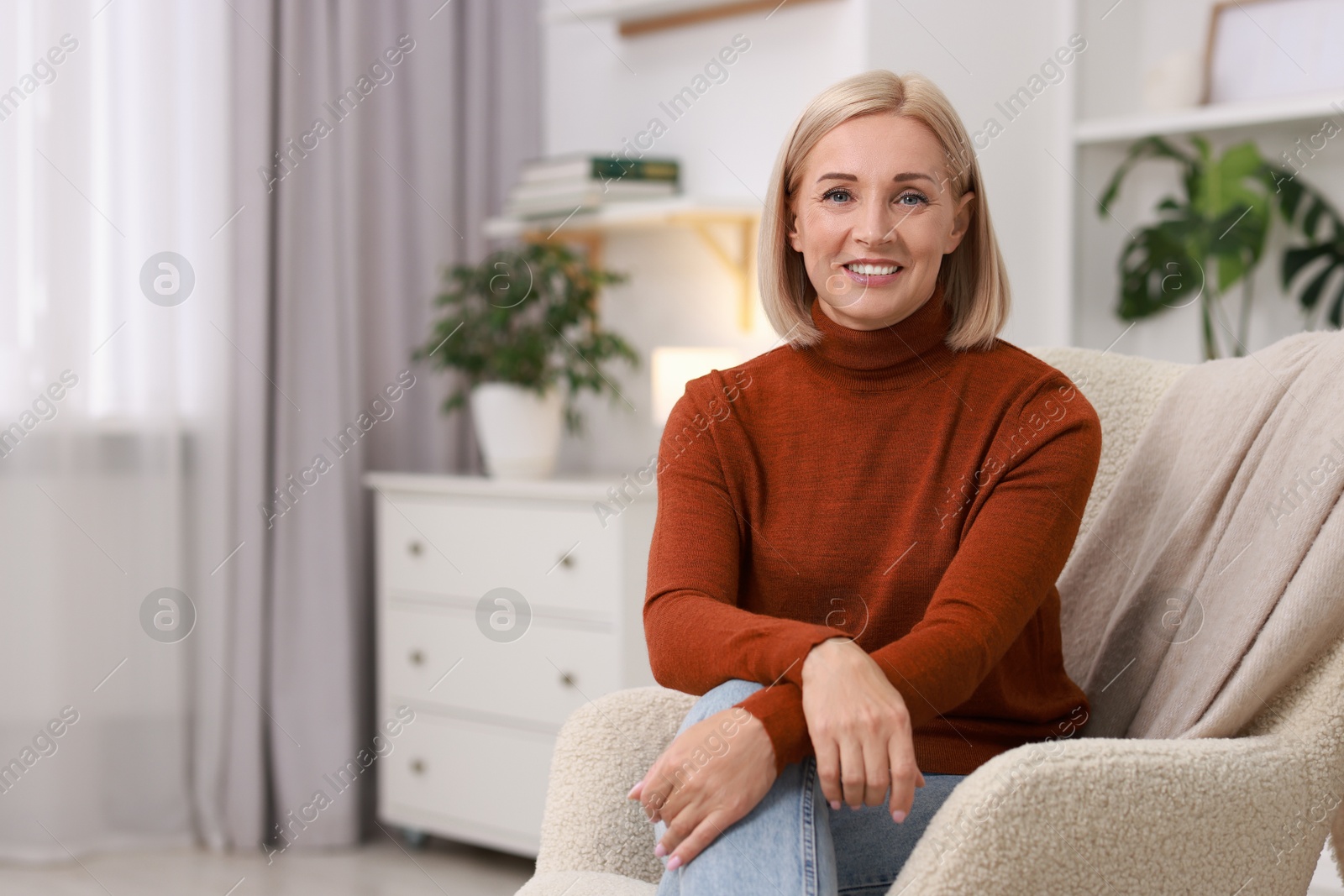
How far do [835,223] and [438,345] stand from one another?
1.52 meters

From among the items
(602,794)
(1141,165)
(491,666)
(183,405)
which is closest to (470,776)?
(491,666)

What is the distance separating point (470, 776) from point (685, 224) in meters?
1.20

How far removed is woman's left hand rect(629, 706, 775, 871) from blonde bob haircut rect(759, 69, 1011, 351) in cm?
46

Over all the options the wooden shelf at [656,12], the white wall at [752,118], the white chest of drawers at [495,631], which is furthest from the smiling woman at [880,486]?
the wooden shelf at [656,12]

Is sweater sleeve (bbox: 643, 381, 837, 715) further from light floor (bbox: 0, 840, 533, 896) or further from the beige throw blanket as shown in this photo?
light floor (bbox: 0, 840, 533, 896)

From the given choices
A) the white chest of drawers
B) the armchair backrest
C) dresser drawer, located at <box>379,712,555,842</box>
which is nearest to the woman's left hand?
the armchair backrest

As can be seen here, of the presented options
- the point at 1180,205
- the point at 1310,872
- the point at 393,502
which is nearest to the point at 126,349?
the point at 393,502

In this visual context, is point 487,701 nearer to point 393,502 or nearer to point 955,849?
point 393,502

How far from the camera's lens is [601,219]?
266 centimetres

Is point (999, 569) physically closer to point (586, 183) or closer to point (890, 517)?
point (890, 517)

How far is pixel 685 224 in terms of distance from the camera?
2723 millimetres

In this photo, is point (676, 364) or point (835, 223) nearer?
point (835, 223)

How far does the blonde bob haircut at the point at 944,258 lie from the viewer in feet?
3.94

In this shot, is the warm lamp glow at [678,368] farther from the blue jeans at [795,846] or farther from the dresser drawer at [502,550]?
the blue jeans at [795,846]
